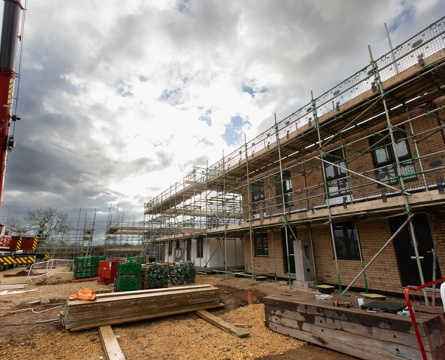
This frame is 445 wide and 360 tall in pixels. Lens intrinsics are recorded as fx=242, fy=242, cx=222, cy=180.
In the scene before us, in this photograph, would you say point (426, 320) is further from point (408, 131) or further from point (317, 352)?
point (408, 131)

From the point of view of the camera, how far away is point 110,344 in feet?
15.8

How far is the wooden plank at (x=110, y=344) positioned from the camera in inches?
171

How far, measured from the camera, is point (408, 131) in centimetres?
865

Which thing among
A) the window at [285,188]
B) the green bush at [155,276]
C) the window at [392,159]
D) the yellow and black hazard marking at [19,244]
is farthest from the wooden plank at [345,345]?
the yellow and black hazard marking at [19,244]

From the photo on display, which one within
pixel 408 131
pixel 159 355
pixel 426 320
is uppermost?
pixel 408 131

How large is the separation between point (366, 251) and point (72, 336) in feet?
31.3

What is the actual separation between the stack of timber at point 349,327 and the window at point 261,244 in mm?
8683

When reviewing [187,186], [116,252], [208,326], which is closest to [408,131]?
[208,326]

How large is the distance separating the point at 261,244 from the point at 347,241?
5.54 m

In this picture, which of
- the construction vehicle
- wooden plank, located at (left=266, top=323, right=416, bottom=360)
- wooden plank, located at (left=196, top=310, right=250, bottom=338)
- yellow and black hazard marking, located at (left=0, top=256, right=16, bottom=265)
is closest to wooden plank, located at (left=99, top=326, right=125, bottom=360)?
wooden plank, located at (left=196, top=310, right=250, bottom=338)

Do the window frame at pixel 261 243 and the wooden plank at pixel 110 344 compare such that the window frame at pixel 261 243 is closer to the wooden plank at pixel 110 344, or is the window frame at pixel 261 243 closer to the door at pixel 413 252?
the door at pixel 413 252

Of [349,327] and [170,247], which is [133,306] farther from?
[170,247]

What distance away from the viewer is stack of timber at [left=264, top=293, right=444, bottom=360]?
343 cm

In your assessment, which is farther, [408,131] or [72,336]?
[408,131]
